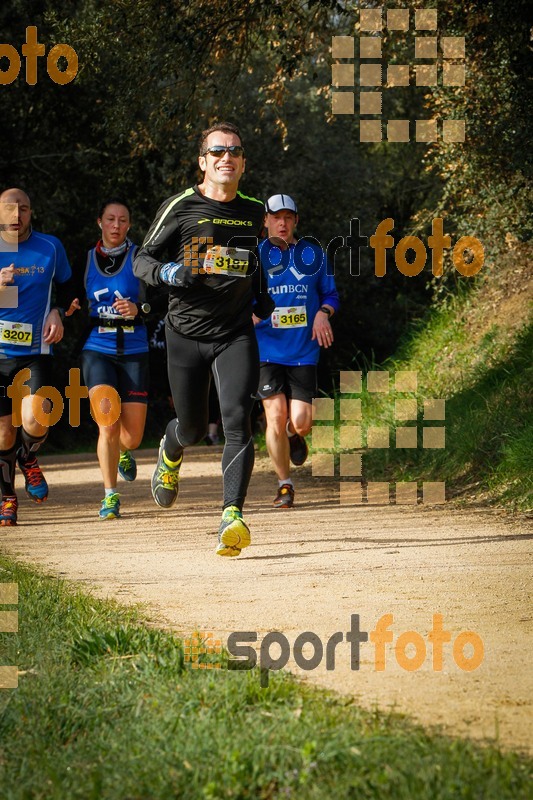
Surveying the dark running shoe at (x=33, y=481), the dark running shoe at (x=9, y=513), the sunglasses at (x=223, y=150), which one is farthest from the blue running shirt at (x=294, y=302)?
the sunglasses at (x=223, y=150)

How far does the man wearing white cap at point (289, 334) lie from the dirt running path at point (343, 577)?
0.69 m

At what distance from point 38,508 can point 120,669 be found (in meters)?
6.54

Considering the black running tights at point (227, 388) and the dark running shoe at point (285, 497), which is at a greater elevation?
the black running tights at point (227, 388)

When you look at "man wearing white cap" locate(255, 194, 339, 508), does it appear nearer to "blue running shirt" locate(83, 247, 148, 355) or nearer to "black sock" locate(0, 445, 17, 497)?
"blue running shirt" locate(83, 247, 148, 355)

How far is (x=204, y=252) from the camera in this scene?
6949 mm

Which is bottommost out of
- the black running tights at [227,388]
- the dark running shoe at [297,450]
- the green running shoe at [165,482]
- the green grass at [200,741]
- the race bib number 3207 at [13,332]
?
the dark running shoe at [297,450]

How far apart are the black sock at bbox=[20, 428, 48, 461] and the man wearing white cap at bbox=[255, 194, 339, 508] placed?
1.78m

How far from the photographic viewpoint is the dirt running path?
4.07 meters

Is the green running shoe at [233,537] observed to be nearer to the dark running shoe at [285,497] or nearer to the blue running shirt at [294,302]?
the dark running shoe at [285,497]

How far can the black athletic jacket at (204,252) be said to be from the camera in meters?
7.00

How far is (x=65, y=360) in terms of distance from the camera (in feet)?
70.3

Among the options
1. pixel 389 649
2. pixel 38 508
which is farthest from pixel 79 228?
pixel 389 649

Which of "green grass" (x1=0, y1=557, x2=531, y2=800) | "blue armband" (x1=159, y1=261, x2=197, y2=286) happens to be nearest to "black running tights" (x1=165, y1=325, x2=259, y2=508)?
"blue armband" (x1=159, y1=261, x2=197, y2=286)

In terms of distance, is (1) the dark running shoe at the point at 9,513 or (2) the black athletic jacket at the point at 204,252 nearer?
(2) the black athletic jacket at the point at 204,252
